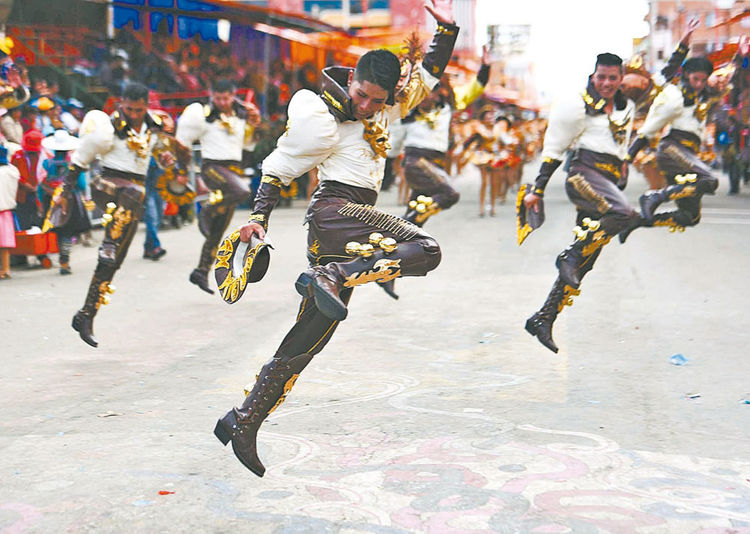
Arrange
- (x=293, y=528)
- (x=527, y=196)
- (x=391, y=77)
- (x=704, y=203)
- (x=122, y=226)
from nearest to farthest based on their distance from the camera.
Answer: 1. (x=293, y=528)
2. (x=391, y=77)
3. (x=527, y=196)
4. (x=122, y=226)
5. (x=704, y=203)

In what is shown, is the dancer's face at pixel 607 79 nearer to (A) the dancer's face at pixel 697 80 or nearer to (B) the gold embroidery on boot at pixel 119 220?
(A) the dancer's face at pixel 697 80

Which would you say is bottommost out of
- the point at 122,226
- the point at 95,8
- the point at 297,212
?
the point at 297,212

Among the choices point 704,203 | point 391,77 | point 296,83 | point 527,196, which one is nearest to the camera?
point 391,77

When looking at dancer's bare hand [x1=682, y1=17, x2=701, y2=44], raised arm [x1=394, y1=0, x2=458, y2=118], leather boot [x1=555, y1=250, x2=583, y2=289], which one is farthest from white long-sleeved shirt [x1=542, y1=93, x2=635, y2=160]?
raised arm [x1=394, y1=0, x2=458, y2=118]

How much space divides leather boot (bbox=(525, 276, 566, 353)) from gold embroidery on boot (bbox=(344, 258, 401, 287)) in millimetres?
2588

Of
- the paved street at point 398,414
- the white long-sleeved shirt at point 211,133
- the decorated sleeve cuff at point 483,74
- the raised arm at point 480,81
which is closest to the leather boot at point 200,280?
the paved street at point 398,414

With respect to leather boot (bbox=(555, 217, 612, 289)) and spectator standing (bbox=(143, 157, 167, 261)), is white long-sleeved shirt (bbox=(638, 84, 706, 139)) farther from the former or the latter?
spectator standing (bbox=(143, 157, 167, 261))

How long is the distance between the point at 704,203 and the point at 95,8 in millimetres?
13002

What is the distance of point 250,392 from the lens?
4.59 metres

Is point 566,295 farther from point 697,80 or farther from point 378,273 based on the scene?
point 697,80

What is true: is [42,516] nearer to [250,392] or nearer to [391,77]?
[250,392]

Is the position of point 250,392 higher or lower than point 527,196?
lower

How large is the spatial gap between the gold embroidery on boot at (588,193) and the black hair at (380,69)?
2945 mm

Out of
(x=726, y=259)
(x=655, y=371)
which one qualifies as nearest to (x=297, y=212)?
(x=726, y=259)
